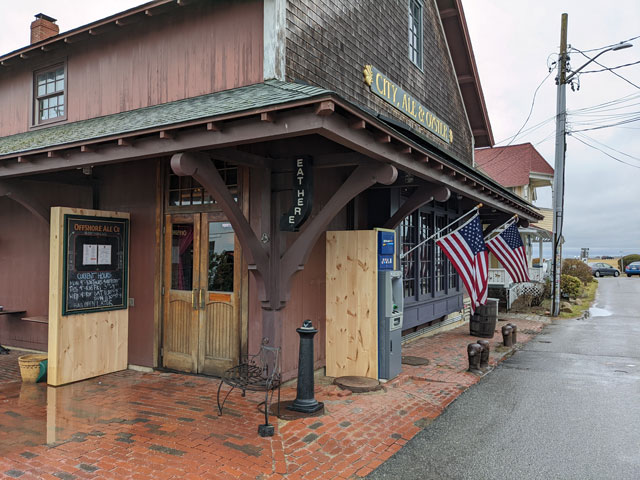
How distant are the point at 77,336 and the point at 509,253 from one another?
7869 millimetres

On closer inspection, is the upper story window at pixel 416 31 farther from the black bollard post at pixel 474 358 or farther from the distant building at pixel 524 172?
the distant building at pixel 524 172

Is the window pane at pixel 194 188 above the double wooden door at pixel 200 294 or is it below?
above

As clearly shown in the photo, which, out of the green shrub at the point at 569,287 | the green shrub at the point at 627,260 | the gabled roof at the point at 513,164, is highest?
the gabled roof at the point at 513,164

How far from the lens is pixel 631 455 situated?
448cm

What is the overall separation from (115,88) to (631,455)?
878cm

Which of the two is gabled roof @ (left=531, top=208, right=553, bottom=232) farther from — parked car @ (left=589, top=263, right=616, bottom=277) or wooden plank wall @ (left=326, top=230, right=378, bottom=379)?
wooden plank wall @ (left=326, top=230, right=378, bottom=379)

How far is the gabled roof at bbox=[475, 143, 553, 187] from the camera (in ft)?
95.1

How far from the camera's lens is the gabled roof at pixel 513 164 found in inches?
1141

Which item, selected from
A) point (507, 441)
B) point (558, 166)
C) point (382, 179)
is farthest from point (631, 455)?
point (558, 166)

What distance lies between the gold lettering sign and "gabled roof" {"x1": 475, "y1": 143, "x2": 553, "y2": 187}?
17486 millimetres

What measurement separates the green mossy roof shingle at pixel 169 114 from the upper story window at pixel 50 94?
0.46 m

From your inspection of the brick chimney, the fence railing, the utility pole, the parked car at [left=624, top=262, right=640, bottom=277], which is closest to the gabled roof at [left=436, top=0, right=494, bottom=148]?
the utility pole

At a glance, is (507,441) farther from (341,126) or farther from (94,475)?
(94,475)

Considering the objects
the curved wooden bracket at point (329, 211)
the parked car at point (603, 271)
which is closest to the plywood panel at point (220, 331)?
the curved wooden bracket at point (329, 211)
